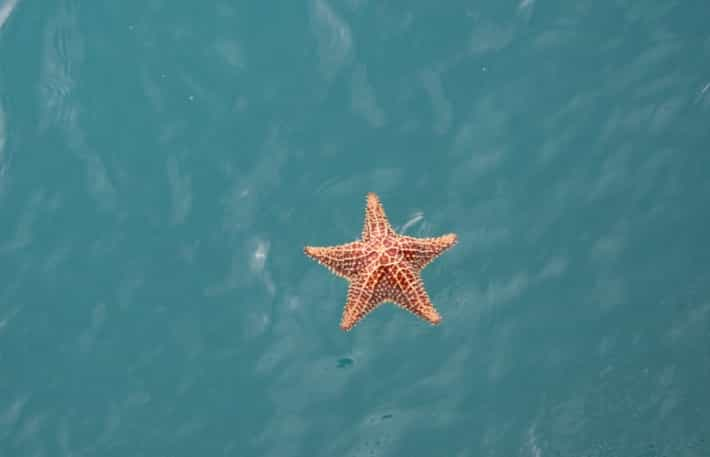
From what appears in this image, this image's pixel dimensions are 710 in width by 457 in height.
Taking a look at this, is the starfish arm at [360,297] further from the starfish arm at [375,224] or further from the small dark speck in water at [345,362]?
the small dark speck in water at [345,362]

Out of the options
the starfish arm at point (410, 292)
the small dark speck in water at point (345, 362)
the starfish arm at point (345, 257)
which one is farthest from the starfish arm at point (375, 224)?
the small dark speck in water at point (345, 362)

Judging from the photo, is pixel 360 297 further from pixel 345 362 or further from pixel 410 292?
pixel 345 362

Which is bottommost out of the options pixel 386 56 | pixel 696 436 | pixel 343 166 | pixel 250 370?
pixel 696 436

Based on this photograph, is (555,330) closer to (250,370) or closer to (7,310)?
(250,370)

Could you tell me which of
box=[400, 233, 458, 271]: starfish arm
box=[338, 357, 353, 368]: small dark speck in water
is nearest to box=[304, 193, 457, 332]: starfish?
box=[400, 233, 458, 271]: starfish arm

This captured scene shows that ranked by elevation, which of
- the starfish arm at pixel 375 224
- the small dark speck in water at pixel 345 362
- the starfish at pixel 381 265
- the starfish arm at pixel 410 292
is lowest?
the starfish arm at pixel 410 292

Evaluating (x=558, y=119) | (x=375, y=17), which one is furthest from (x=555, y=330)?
(x=375, y=17)

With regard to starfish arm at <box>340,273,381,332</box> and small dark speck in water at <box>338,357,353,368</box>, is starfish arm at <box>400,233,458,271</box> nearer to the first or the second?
starfish arm at <box>340,273,381,332</box>
